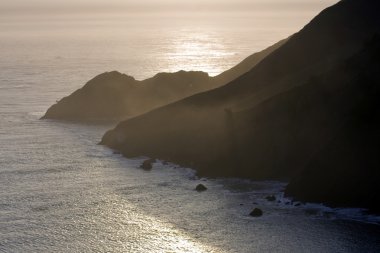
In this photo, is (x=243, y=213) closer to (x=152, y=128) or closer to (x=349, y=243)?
(x=349, y=243)

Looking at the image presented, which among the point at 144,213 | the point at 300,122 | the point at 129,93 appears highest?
the point at 129,93

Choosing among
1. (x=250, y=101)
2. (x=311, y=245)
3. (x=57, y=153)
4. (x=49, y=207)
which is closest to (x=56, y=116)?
(x=57, y=153)

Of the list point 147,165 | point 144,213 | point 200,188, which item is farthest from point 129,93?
point 144,213

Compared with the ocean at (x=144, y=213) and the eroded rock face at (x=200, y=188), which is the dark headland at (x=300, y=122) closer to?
the ocean at (x=144, y=213)

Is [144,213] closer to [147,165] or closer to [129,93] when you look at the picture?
[147,165]

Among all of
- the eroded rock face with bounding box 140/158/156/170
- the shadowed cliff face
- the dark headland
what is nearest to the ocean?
the eroded rock face with bounding box 140/158/156/170

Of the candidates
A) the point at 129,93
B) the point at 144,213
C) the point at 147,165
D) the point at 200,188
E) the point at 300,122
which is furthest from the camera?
the point at 129,93
